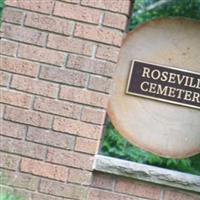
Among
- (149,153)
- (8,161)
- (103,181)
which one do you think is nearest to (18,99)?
(8,161)

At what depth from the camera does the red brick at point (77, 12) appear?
3.68 metres

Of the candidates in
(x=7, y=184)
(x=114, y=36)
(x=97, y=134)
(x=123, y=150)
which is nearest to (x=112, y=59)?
(x=114, y=36)

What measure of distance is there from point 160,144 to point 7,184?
97cm

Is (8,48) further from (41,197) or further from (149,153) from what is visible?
(149,153)

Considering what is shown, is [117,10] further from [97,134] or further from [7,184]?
[7,184]

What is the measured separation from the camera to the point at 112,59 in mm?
3684

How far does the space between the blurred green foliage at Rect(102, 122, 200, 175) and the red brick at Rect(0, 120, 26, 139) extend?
2390mm

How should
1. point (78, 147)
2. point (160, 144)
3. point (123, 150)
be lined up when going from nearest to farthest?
point (78, 147) → point (160, 144) → point (123, 150)

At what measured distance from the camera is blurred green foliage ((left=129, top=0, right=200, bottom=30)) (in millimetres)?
6922

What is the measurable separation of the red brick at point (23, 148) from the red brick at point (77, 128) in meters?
0.16

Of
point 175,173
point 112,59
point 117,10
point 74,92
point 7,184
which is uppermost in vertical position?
point 117,10

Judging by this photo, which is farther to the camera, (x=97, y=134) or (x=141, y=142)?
(x=141, y=142)

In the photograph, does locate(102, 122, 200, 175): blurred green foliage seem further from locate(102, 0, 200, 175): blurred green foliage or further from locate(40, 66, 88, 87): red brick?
locate(40, 66, 88, 87): red brick

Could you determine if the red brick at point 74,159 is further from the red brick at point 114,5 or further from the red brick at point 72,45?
the red brick at point 114,5
